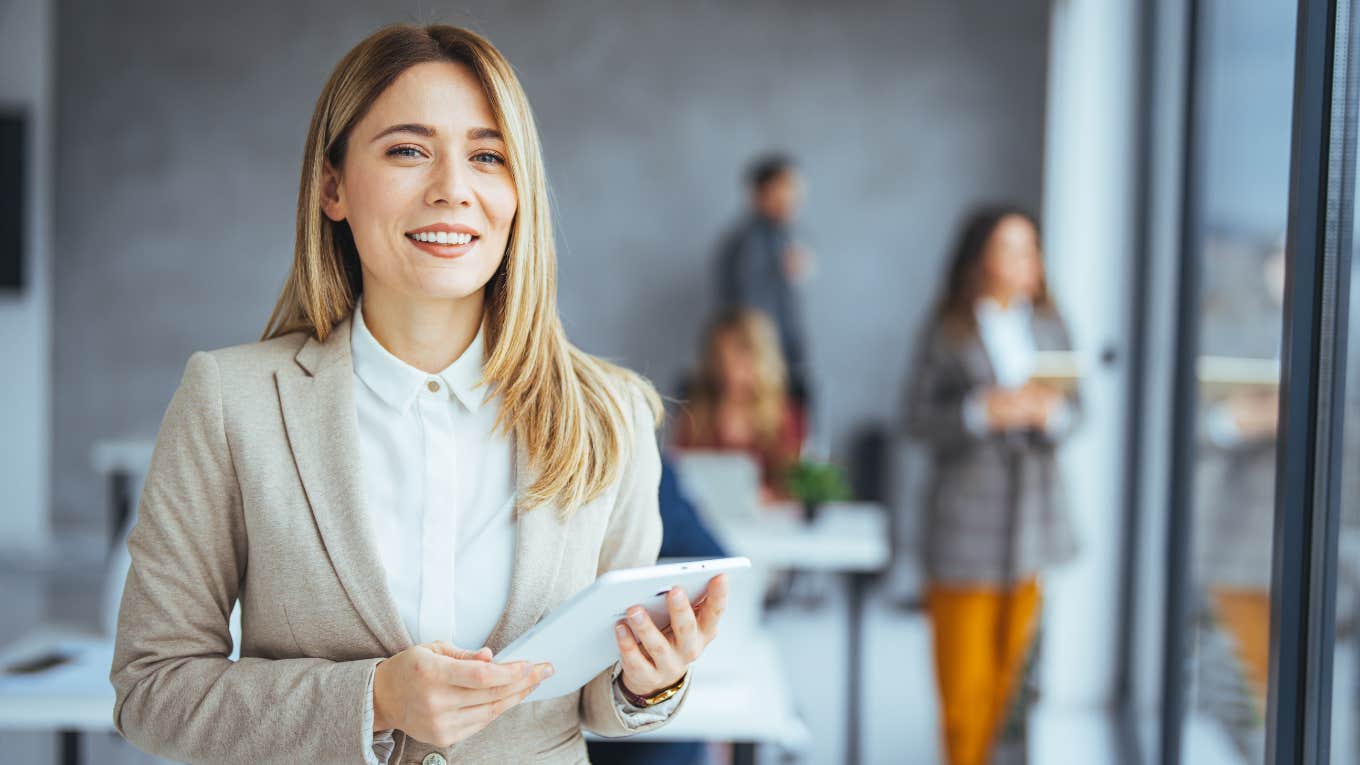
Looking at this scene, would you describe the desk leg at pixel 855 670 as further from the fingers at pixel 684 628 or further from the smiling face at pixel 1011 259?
the fingers at pixel 684 628

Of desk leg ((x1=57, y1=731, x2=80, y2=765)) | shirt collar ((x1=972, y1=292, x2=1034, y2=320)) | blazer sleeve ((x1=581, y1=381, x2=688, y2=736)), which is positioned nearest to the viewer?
blazer sleeve ((x1=581, y1=381, x2=688, y2=736))

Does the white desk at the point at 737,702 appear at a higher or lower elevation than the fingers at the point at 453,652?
lower

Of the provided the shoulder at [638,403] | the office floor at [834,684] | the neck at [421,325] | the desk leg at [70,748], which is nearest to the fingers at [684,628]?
the shoulder at [638,403]

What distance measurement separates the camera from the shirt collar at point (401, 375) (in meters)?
1.21

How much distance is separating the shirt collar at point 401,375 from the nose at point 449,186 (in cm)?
16

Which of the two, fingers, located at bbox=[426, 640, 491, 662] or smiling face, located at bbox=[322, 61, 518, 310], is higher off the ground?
smiling face, located at bbox=[322, 61, 518, 310]

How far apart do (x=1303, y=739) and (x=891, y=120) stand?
16.5 ft

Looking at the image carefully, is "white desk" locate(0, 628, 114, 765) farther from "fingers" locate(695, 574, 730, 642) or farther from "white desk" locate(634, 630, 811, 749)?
"fingers" locate(695, 574, 730, 642)

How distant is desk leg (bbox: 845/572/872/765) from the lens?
11.0ft

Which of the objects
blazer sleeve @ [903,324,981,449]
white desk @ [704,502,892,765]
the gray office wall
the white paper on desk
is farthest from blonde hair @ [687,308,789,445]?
the white paper on desk

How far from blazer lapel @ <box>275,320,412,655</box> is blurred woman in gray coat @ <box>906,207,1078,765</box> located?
7.49 ft

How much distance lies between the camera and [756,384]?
4516 millimetres

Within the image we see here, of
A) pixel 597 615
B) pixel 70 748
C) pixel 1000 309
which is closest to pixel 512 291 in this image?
pixel 597 615

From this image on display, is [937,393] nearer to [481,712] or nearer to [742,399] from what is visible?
[742,399]
